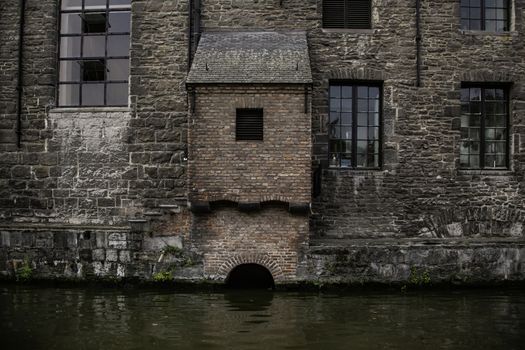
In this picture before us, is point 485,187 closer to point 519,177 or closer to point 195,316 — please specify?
point 519,177

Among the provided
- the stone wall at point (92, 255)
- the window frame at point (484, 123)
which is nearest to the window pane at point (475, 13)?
the window frame at point (484, 123)

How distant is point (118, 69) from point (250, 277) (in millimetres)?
5764

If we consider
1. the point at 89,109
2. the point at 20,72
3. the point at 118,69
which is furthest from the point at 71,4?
the point at 89,109

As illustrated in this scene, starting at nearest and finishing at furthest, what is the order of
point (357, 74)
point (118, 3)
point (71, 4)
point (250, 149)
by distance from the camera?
1. point (250, 149)
2. point (357, 74)
3. point (118, 3)
4. point (71, 4)

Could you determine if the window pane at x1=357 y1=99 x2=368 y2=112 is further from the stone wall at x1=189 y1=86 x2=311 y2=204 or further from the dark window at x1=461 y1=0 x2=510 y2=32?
the dark window at x1=461 y1=0 x2=510 y2=32

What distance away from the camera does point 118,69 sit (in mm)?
12352

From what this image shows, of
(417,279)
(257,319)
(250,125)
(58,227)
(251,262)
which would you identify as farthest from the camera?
(58,227)

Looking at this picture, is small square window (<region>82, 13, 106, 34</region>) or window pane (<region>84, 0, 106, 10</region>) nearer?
window pane (<region>84, 0, 106, 10</region>)

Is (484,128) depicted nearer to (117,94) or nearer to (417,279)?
(417,279)

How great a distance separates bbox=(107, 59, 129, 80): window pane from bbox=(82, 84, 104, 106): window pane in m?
0.36

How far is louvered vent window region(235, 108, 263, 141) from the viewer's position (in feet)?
33.3

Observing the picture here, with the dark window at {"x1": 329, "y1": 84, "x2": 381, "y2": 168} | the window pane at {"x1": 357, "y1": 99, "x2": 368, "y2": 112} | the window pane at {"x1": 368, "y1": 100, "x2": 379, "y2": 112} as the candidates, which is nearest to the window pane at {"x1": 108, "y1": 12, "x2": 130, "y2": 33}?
the dark window at {"x1": 329, "y1": 84, "x2": 381, "y2": 168}

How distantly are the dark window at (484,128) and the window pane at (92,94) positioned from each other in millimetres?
8389

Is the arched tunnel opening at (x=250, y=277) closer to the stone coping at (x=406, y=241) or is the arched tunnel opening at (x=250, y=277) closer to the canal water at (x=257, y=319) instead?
the canal water at (x=257, y=319)
